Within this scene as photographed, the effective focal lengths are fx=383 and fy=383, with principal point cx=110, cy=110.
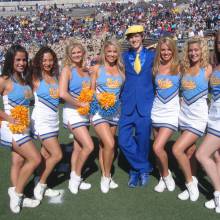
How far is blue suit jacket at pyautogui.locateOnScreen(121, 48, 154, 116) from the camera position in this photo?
4.19 m

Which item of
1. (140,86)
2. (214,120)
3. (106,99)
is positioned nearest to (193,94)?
(214,120)

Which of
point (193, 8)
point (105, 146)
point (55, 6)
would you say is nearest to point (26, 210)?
point (105, 146)

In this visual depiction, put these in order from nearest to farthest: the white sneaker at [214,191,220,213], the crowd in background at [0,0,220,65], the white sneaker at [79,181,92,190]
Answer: the white sneaker at [214,191,220,213] < the white sneaker at [79,181,92,190] < the crowd in background at [0,0,220,65]

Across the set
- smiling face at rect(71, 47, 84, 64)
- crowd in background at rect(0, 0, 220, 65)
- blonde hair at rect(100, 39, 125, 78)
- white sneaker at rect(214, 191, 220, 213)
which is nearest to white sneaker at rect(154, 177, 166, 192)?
white sneaker at rect(214, 191, 220, 213)

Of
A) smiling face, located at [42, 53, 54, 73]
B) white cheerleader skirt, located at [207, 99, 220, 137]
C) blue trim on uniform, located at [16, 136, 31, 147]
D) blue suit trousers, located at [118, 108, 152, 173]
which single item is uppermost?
smiling face, located at [42, 53, 54, 73]

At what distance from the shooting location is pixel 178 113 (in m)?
4.04

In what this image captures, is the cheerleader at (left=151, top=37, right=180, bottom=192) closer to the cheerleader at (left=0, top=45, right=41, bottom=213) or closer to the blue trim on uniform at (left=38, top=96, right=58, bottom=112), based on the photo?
the blue trim on uniform at (left=38, top=96, right=58, bottom=112)

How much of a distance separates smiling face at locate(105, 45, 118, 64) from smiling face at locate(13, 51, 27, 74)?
0.92m

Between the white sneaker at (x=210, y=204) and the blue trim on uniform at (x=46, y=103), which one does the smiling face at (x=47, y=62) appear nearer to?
the blue trim on uniform at (x=46, y=103)

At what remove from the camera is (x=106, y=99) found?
4.01 m

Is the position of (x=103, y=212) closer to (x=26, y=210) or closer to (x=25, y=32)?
(x=26, y=210)

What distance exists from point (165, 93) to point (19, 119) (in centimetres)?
152

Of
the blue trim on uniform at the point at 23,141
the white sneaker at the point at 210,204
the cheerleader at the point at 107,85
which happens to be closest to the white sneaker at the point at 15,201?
the blue trim on uniform at the point at 23,141

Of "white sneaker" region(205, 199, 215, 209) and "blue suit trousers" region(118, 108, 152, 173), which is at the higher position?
"blue suit trousers" region(118, 108, 152, 173)
